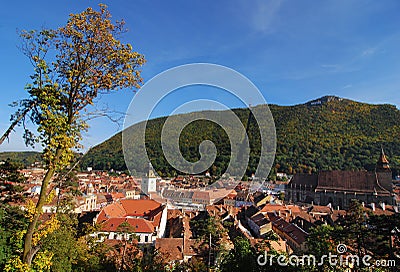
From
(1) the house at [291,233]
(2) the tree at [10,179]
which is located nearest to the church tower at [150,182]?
(1) the house at [291,233]

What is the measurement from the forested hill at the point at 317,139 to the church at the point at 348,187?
19.2 meters

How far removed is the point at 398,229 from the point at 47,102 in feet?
33.6

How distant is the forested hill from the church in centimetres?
1918

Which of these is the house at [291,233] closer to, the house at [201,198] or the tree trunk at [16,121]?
the tree trunk at [16,121]

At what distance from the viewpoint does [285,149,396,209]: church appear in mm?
42250

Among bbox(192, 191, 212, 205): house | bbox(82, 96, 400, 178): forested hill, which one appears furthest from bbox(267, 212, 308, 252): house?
bbox(82, 96, 400, 178): forested hill

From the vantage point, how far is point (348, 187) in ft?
148

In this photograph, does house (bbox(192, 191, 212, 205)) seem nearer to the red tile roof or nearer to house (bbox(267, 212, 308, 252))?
Answer: house (bbox(267, 212, 308, 252))

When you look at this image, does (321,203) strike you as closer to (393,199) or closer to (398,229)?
(393,199)

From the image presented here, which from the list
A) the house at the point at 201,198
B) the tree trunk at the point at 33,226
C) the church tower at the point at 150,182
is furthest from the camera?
the church tower at the point at 150,182

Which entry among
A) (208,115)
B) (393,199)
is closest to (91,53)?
(208,115)

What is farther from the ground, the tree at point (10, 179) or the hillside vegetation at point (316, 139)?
the hillside vegetation at point (316, 139)

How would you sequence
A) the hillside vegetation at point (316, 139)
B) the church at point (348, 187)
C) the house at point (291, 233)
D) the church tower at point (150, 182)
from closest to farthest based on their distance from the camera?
the house at point (291, 233)
the church at point (348, 187)
the church tower at point (150, 182)
the hillside vegetation at point (316, 139)

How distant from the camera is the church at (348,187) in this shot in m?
42.2
